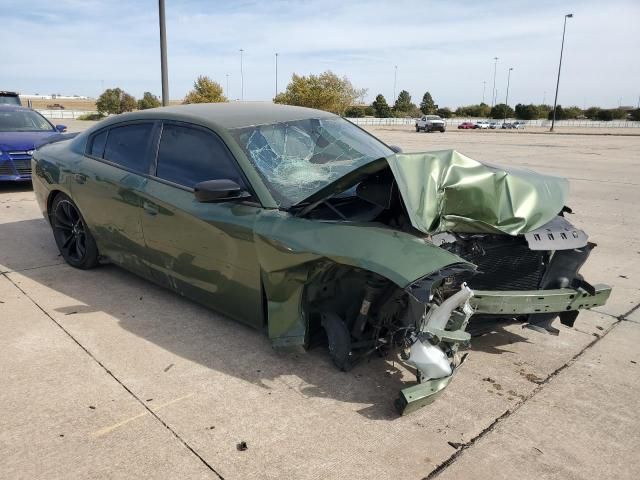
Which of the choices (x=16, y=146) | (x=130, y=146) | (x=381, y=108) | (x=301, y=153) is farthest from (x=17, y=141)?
(x=381, y=108)

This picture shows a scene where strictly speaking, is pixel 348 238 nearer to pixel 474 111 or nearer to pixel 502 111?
pixel 502 111

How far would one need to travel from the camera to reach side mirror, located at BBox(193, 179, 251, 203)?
3297 millimetres

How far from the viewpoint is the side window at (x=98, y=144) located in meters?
4.74

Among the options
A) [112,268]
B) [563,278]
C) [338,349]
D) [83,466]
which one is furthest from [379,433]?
[112,268]

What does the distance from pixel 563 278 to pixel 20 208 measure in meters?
7.71

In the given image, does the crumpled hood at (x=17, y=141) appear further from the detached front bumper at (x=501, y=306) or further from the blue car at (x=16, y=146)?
the detached front bumper at (x=501, y=306)

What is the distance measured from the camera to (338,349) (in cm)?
316

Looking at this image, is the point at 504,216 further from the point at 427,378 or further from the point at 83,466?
the point at 83,466

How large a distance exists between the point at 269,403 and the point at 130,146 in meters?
2.58

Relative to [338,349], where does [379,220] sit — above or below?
above

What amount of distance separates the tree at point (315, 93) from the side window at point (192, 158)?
57.0 m

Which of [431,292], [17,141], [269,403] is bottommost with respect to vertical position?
[269,403]

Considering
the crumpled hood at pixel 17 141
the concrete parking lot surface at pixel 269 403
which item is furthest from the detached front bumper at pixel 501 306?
the crumpled hood at pixel 17 141

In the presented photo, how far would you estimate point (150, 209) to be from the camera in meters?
3.97
